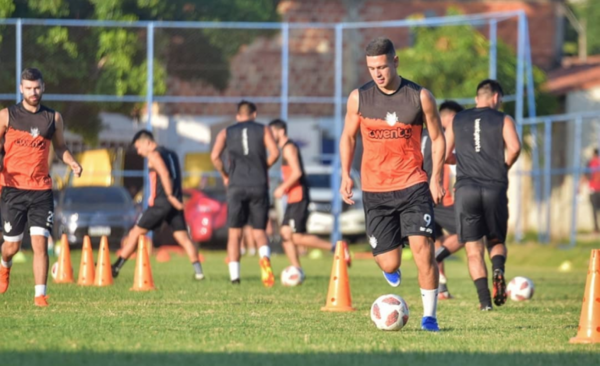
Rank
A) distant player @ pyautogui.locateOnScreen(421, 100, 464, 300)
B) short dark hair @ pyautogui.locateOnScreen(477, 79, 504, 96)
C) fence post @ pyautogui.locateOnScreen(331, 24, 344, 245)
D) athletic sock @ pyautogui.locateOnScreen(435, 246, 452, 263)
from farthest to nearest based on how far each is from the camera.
Result: fence post @ pyautogui.locateOnScreen(331, 24, 344, 245)
distant player @ pyautogui.locateOnScreen(421, 100, 464, 300)
athletic sock @ pyautogui.locateOnScreen(435, 246, 452, 263)
short dark hair @ pyautogui.locateOnScreen(477, 79, 504, 96)

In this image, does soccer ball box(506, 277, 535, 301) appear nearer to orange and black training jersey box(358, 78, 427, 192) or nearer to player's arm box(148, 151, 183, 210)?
orange and black training jersey box(358, 78, 427, 192)

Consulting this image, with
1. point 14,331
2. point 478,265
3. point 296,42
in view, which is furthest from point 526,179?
point 14,331

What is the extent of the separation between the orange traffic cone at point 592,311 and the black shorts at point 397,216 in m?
1.25

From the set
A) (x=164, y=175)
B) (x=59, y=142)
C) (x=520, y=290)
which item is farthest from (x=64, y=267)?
(x=520, y=290)

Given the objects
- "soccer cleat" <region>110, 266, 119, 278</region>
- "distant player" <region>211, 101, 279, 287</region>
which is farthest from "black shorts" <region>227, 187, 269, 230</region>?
"soccer cleat" <region>110, 266, 119, 278</region>

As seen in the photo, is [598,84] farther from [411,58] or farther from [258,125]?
[258,125]

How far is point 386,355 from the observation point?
24.8 feet

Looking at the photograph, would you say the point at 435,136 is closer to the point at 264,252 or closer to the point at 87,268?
the point at 264,252

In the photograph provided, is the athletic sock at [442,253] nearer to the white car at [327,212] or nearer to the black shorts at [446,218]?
the black shorts at [446,218]

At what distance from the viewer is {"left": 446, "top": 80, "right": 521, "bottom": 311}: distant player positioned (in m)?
11.6

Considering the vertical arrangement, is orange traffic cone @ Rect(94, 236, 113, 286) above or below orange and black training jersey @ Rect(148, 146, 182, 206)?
below

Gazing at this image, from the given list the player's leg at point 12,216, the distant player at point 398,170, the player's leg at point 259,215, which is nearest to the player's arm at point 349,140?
the distant player at point 398,170

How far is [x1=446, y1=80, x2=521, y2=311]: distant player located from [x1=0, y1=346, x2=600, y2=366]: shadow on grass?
379 centimetres

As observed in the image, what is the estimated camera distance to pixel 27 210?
1155 cm
